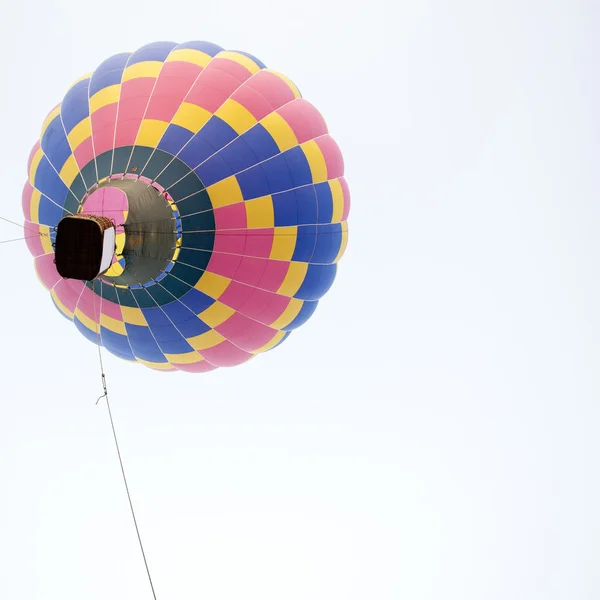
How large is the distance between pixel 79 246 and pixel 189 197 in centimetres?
128

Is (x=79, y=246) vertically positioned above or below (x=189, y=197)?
below

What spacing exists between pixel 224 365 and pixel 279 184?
224 centimetres

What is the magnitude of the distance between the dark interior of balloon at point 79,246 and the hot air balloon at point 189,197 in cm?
33

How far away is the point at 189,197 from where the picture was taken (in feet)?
15.3

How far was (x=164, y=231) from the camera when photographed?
464 cm

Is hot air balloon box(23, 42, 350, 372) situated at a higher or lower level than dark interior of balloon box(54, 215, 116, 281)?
higher

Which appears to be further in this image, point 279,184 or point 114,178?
point 279,184

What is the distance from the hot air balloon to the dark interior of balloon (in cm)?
33

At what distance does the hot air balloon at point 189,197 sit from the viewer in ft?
15.3

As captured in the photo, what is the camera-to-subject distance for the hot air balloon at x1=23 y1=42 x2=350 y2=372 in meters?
4.66

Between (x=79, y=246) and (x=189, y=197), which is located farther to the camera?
(x=189, y=197)

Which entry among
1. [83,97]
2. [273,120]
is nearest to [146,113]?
[83,97]

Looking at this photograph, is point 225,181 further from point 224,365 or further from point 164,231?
point 224,365

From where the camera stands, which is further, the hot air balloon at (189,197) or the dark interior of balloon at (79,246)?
the hot air balloon at (189,197)
